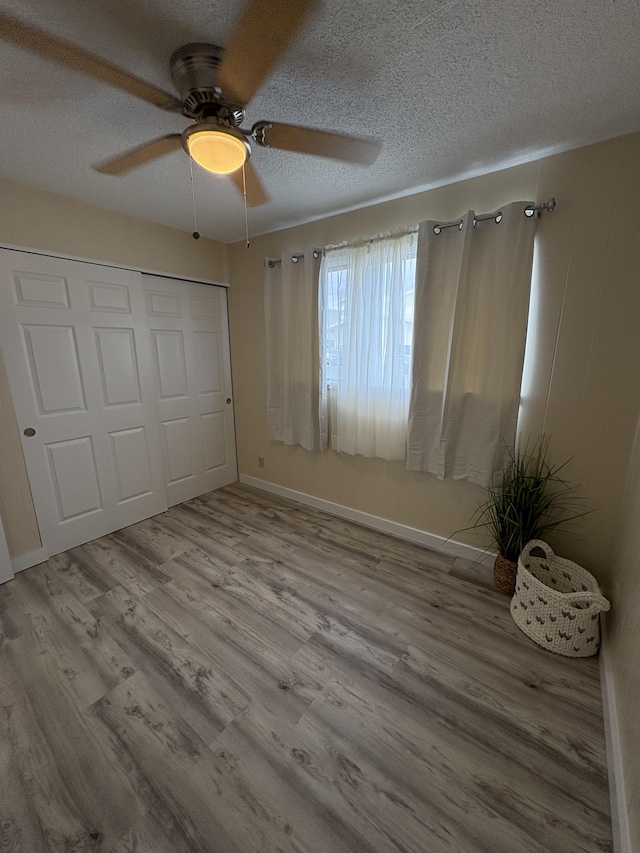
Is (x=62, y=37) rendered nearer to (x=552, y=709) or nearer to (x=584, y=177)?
(x=584, y=177)

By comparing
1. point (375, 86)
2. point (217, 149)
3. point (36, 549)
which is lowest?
point (36, 549)

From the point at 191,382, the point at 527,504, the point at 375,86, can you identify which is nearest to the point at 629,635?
the point at 527,504

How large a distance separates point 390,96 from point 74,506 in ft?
9.85

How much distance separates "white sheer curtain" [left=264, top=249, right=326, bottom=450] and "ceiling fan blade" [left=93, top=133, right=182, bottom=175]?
4.33 feet

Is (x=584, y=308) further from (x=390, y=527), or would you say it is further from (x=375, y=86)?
(x=390, y=527)

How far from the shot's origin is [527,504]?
5.89ft

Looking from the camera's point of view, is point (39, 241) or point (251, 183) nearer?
point (251, 183)

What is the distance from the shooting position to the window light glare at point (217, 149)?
109 centimetres

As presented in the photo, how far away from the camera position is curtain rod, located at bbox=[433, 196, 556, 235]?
65.8 inches

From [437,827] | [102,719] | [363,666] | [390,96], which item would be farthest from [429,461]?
[102,719]

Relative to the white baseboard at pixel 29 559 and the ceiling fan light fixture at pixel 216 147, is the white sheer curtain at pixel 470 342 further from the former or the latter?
the white baseboard at pixel 29 559

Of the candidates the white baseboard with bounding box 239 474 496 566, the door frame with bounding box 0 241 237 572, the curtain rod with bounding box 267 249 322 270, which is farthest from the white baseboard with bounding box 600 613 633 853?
the door frame with bounding box 0 241 237 572

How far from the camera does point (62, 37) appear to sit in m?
1.03

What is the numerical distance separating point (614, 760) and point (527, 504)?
0.99 metres
